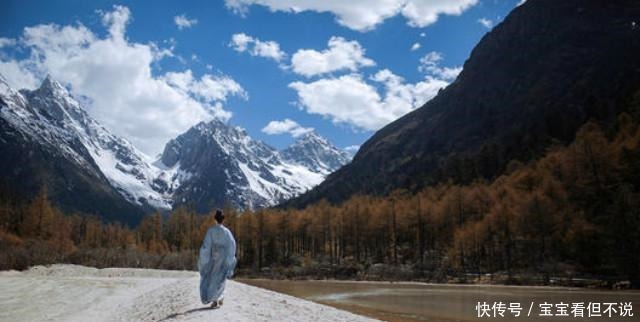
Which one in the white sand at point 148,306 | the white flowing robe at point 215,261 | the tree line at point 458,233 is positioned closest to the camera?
the white flowing robe at point 215,261

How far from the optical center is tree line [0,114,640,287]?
209ft

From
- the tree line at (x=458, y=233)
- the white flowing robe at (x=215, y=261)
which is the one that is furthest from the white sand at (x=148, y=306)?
the tree line at (x=458, y=233)

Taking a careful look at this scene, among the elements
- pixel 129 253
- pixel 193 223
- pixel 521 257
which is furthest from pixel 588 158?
pixel 193 223

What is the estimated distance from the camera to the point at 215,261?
16.8 metres

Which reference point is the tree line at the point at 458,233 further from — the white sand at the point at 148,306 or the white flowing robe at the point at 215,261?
the white flowing robe at the point at 215,261

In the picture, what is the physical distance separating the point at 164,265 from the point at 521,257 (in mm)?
63237

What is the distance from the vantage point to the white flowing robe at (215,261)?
54.9 ft

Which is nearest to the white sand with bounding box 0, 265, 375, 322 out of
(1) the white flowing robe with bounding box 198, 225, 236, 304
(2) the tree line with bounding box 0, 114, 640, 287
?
(1) the white flowing robe with bounding box 198, 225, 236, 304

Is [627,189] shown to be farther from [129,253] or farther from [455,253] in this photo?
[129,253]

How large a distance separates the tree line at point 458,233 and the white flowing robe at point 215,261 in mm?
51145

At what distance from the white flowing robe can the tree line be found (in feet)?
168

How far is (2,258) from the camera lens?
2712 inches

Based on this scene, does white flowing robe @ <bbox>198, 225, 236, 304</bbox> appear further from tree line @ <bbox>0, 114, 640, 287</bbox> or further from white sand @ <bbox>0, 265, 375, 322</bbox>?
tree line @ <bbox>0, 114, 640, 287</bbox>

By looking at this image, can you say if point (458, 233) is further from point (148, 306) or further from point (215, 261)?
point (215, 261)
